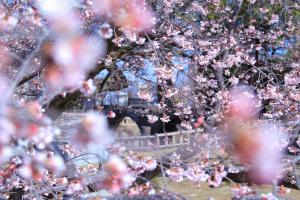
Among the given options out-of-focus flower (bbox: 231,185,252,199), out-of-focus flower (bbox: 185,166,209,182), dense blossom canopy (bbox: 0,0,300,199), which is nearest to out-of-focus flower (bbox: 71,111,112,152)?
dense blossom canopy (bbox: 0,0,300,199)

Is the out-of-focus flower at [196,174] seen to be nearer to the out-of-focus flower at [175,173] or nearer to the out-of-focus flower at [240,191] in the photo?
the out-of-focus flower at [175,173]

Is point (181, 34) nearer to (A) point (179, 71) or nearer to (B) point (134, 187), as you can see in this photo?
(A) point (179, 71)

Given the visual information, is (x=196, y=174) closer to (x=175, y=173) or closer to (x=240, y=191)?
(x=175, y=173)

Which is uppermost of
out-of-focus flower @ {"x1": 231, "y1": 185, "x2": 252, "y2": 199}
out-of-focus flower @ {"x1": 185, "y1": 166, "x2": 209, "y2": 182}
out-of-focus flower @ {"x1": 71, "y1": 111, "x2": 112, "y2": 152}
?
out-of-focus flower @ {"x1": 71, "y1": 111, "x2": 112, "y2": 152}

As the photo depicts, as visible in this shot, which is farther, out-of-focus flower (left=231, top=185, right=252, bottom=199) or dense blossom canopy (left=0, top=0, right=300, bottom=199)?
out-of-focus flower (left=231, top=185, right=252, bottom=199)

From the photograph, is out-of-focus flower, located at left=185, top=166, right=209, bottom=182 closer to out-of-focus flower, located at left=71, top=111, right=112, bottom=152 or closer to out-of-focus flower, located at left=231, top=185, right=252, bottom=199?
out-of-focus flower, located at left=231, top=185, right=252, bottom=199

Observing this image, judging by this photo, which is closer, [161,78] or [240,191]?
[240,191]

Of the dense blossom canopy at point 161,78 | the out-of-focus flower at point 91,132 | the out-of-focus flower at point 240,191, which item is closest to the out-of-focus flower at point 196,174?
the dense blossom canopy at point 161,78

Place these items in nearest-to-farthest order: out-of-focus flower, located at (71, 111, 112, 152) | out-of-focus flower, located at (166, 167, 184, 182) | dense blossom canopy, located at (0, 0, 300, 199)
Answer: out-of-focus flower, located at (71, 111, 112, 152)
dense blossom canopy, located at (0, 0, 300, 199)
out-of-focus flower, located at (166, 167, 184, 182)

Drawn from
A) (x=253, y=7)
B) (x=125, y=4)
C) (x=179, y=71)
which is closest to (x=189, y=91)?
(x=179, y=71)

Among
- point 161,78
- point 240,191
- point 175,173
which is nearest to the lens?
point 240,191

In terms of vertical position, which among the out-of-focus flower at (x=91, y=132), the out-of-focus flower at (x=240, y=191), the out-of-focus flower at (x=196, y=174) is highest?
the out-of-focus flower at (x=91, y=132)

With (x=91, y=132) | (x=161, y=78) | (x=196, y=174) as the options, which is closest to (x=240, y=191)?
(x=196, y=174)

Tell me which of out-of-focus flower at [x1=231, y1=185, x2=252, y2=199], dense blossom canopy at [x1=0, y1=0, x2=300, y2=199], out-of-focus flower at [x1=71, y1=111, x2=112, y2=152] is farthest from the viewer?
out-of-focus flower at [x1=231, y1=185, x2=252, y2=199]
